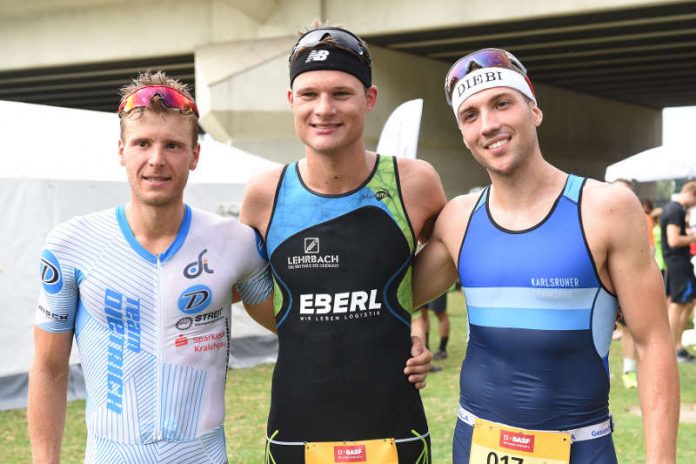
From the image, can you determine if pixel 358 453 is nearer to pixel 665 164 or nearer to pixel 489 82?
pixel 489 82

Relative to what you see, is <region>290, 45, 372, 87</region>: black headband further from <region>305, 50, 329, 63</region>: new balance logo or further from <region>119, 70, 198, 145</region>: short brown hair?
<region>119, 70, 198, 145</region>: short brown hair

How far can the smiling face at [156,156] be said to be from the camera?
2.55m

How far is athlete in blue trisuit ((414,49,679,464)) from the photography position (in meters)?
2.52

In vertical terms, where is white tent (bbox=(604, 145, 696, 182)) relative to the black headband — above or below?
above

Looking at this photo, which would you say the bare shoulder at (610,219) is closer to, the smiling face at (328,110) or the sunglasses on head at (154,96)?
the smiling face at (328,110)

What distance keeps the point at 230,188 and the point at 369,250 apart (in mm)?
7687

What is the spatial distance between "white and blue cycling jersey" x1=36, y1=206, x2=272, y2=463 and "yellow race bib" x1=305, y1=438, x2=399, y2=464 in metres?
0.41

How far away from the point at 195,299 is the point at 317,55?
983 mm

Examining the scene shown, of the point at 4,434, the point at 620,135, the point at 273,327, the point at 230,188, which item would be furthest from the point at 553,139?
the point at 273,327

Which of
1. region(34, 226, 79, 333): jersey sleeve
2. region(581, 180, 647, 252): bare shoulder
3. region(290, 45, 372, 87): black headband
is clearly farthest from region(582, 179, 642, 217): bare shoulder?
region(34, 226, 79, 333): jersey sleeve

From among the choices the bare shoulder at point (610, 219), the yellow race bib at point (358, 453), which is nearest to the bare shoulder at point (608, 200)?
the bare shoulder at point (610, 219)

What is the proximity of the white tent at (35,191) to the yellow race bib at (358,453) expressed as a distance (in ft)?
21.6

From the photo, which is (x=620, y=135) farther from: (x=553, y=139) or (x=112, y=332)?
(x=112, y=332)

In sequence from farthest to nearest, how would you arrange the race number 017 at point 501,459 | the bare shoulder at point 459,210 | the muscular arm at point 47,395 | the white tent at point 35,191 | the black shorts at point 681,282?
the black shorts at point 681,282 < the white tent at point 35,191 < the bare shoulder at point 459,210 < the race number 017 at point 501,459 < the muscular arm at point 47,395
